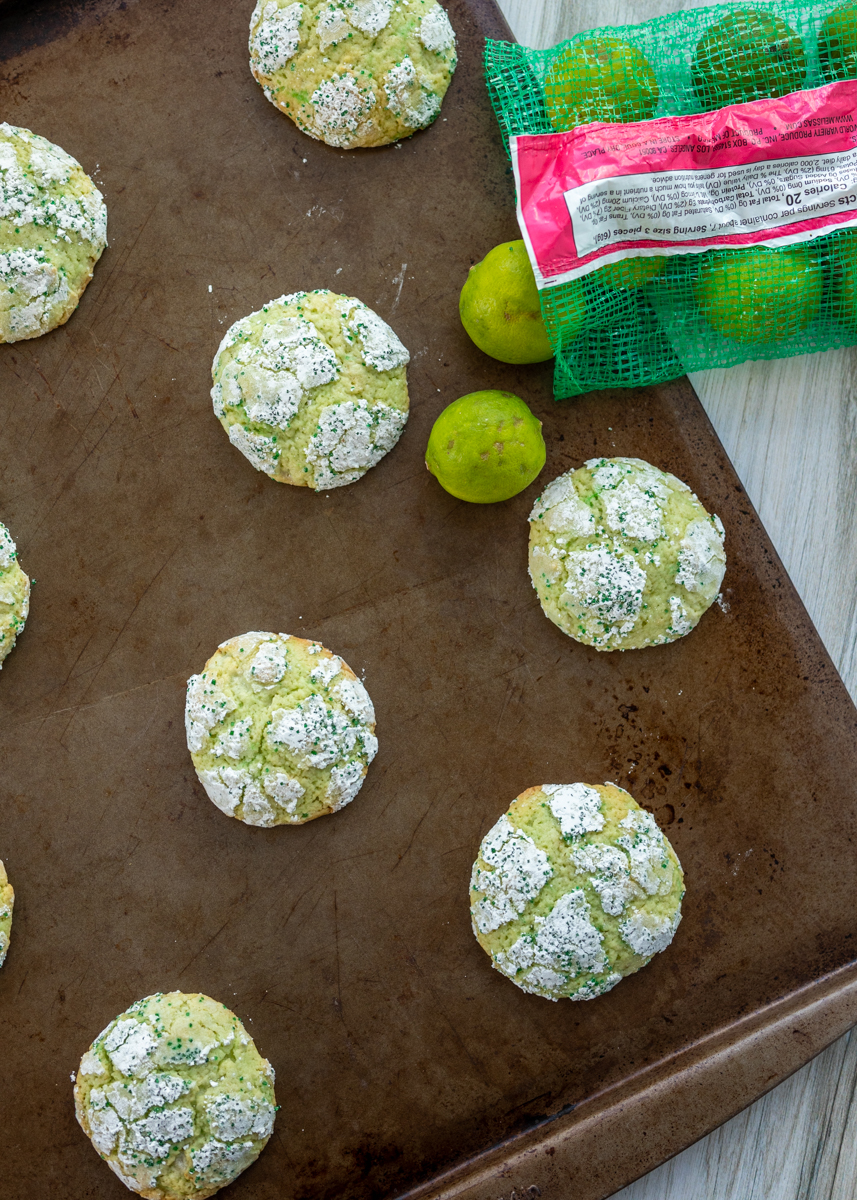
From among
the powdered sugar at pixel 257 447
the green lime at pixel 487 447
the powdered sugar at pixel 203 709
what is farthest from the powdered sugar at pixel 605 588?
the powdered sugar at pixel 203 709

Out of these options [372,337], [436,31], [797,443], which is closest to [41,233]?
[372,337]

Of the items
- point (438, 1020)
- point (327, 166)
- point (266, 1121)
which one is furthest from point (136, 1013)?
point (327, 166)

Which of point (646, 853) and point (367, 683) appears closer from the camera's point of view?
point (646, 853)

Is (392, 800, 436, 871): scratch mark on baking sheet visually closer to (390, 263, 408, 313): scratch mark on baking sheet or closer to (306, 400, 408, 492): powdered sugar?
(306, 400, 408, 492): powdered sugar

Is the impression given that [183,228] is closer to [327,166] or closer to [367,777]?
[327,166]

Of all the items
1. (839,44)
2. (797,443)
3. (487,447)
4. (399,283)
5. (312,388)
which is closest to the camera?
(487,447)

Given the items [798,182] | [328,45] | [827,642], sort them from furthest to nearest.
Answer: [827,642]
[328,45]
[798,182]

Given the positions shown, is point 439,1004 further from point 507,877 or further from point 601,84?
point 601,84

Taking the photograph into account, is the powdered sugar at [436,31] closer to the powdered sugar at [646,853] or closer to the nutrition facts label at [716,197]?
the nutrition facts label at [716,197]
